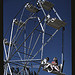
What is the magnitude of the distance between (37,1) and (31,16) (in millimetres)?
844

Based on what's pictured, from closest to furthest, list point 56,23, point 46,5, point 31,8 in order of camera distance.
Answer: point 56,23 < point 46,5 < point 31,8

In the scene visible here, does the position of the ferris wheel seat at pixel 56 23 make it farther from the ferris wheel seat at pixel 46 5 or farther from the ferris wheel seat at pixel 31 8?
the ferris wheel seat at pixel 31 8

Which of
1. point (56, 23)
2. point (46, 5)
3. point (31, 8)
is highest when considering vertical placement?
point (31, 8)

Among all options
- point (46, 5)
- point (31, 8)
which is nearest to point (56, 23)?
point (46, 5)

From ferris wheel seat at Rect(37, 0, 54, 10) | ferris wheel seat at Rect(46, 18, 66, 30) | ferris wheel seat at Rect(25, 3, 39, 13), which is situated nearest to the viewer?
ferris wheel seat at Rect(46, 18, 66, 30)

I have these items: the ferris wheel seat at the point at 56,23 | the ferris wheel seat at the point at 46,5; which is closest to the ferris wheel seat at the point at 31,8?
the ferris wheel seat at the point at 46,5

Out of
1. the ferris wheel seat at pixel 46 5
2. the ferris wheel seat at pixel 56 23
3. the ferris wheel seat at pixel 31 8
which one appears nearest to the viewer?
the ferris wheel seat at pixel 56 23

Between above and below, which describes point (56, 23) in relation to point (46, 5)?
below

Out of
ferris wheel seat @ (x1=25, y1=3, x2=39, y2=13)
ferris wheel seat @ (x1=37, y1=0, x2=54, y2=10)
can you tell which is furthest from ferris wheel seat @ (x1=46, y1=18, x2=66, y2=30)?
ferris wheel seat @ (x1=25, y1=3, x2=39, y2=13)

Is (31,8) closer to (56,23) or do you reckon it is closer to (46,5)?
(46,5)

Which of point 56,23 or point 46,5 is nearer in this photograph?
point 56,23

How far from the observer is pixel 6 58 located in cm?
800

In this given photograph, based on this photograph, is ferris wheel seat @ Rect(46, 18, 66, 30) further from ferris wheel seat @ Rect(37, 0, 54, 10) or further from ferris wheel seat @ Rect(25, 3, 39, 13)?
ferris wheel seat @ Rect(25, 3, 39, 13)

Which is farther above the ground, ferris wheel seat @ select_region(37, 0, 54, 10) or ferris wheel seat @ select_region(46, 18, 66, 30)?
ferris wheel seat @ select_region(37, 0, 54, 10)
